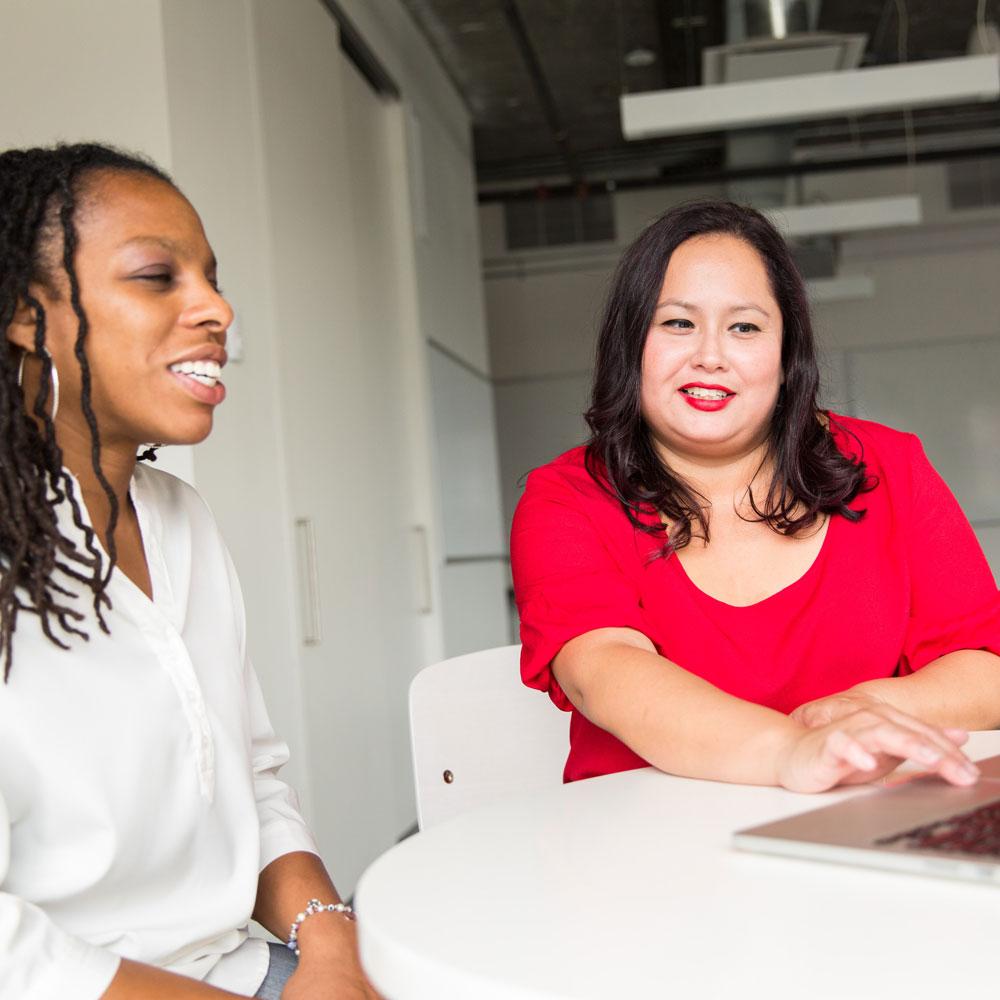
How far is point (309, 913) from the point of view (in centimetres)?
129

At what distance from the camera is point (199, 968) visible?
1164mm

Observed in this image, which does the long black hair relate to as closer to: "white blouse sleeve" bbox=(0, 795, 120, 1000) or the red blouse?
the red blouse

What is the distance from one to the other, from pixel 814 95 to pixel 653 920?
13.8ft

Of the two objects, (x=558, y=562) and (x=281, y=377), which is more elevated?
(x=281, y=377)

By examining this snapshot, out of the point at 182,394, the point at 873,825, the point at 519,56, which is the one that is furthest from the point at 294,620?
the point at 519,56

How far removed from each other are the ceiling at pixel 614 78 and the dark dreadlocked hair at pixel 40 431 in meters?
4.98

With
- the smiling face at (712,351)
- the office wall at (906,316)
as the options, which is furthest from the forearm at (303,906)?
the office wall at (906,316)

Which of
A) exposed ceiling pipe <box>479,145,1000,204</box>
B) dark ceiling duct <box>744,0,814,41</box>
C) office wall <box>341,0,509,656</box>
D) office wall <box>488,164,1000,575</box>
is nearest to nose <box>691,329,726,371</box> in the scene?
office wall <box>341,0,509,656</box>

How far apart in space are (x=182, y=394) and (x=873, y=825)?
75 centimetres

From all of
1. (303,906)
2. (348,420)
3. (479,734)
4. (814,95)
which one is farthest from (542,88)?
(303,906)

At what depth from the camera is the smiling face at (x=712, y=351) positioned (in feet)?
5.64

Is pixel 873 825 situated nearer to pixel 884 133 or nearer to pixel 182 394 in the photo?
pixel 182 394

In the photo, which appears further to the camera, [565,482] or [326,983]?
[565,482]

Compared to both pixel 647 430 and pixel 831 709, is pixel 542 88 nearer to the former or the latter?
pixel 647 430
